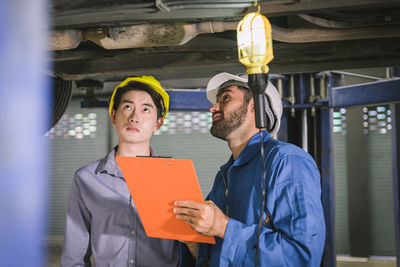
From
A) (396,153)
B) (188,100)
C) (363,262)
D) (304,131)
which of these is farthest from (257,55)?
(363,262)

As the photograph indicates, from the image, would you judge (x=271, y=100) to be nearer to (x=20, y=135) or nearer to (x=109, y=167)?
(x=109, y=167)

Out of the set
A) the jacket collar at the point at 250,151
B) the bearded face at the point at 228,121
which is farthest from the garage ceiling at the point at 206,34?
the jacket collar at the point at 250,151

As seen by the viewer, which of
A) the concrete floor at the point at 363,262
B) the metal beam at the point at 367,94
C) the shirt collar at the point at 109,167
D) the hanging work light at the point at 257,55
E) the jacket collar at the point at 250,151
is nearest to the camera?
the hanging work light at the point at 257,55

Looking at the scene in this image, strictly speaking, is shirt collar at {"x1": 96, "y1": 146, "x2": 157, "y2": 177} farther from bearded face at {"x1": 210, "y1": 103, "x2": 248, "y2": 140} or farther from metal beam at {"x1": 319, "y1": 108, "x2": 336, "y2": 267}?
metal beam at {"x1": 319, "y1": 108, "x2": 336, "y2": 267}

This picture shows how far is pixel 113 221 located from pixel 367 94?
7.36 ft

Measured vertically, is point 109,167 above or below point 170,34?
below

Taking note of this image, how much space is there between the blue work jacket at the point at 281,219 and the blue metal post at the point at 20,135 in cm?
99

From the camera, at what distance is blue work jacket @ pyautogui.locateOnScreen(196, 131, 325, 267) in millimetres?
1252

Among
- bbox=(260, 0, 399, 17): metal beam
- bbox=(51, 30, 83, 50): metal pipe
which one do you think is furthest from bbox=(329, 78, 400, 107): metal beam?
bbox=(51, 30, 83, 50): metal pipe

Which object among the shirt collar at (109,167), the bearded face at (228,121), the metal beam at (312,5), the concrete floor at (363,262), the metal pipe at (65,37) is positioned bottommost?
the concrete floor at (363,262)

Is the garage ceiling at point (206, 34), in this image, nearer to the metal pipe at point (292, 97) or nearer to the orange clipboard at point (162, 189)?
the metal pipe at point (292, 97)

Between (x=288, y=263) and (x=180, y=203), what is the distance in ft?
1.41

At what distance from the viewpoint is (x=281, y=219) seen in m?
1.29

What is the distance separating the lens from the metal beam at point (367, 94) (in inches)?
108
